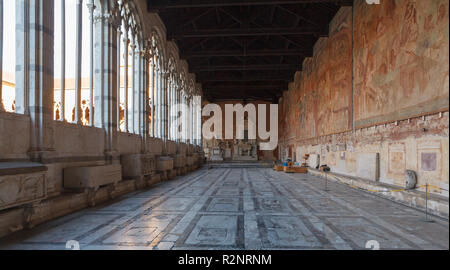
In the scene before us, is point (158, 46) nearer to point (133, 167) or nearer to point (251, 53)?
point (251, 53)

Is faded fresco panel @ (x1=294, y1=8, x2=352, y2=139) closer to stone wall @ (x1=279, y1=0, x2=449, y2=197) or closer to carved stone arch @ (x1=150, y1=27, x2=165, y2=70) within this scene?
stone wall @ (x1=279, y1=0, x2=449, y2=197)

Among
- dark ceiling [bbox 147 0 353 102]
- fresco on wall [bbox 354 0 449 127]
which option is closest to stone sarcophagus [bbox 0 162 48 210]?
fresco on wall [bbox 354 0 449 127]

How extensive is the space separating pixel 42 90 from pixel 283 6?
13.0 metres

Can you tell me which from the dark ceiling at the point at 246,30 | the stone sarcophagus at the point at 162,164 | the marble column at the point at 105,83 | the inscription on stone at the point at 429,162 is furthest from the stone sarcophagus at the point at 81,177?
the dark ceiling at the point at 246,30

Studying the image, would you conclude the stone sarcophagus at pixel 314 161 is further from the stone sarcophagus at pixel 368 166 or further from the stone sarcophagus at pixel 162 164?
the stone sarcophagus at pixel 162 164

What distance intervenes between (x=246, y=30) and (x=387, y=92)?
9.09 meters

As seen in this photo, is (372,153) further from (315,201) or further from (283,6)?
(283,6)

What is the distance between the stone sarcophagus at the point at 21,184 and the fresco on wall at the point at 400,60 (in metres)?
7.44

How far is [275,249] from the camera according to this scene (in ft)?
12.5

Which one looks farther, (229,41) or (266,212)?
(229,41)

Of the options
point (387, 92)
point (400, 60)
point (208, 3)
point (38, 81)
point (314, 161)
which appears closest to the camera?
point (38, 81)

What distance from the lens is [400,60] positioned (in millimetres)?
7352

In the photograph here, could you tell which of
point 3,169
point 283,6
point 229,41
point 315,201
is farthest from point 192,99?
point 3,169

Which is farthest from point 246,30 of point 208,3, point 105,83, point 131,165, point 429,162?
point 429,162
